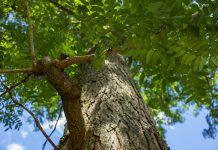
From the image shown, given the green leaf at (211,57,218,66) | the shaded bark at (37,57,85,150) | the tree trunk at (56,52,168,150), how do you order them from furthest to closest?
the tree trunk at (56,52,168,150) < the shaded bark at (37,57,85,150) < the green leaf at (211,57,218,66)

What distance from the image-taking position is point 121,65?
432 centimetres

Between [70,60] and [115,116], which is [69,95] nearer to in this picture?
[70,60]

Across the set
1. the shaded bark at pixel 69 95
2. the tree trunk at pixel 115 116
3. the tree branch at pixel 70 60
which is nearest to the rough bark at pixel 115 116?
the tree trunk at pixel 115 116

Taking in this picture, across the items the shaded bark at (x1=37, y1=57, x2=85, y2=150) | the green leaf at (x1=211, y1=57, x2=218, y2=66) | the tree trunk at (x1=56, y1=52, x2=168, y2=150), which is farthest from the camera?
the tree trunk at (x1=56, y1=52, x2=168, y2=150)

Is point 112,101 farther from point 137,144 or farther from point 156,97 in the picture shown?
point 156,97

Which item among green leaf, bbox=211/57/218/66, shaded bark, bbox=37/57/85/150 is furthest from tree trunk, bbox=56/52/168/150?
green leaf, bbox=211/57/218/66

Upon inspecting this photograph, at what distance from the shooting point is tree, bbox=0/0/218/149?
1.27 metres

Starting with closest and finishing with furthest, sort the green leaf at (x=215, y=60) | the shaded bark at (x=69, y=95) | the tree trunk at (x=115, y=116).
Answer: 1. the green leaf at (x=215, y=60)
2. the shaded bark at (x=69, y=95)
3. the tree trunk at (x=115, y=116)

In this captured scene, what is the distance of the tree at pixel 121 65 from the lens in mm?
1272

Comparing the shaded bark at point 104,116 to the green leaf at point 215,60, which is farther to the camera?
the shaded bark at point 104,116

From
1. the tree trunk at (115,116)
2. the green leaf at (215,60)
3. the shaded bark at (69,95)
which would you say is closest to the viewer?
the green leaf at (215,60)

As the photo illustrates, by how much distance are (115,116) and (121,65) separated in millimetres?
1748

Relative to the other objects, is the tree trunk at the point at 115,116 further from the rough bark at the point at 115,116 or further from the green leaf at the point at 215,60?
the green leaf at the point at 215,60

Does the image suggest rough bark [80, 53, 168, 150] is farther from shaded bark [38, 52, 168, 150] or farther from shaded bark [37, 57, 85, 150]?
shaded bark [37, 57, 85, 150]
